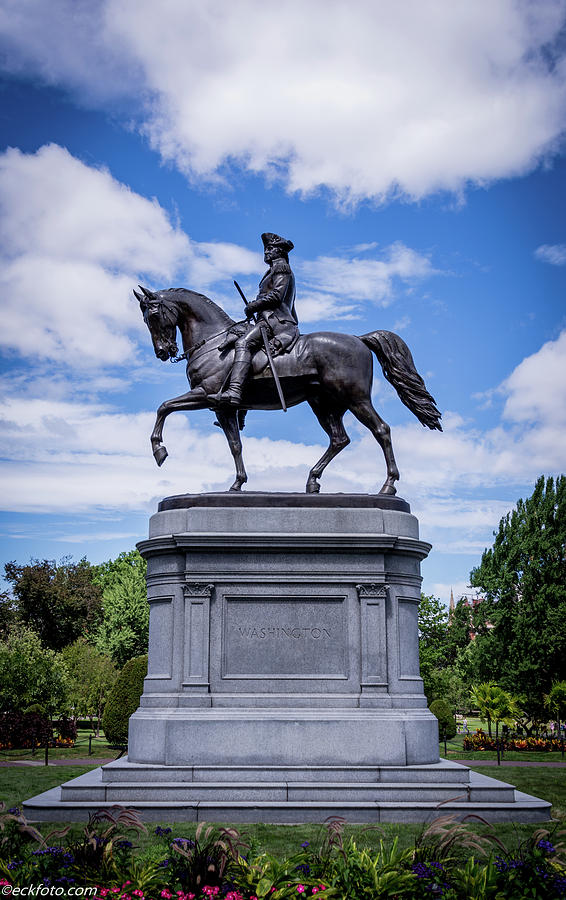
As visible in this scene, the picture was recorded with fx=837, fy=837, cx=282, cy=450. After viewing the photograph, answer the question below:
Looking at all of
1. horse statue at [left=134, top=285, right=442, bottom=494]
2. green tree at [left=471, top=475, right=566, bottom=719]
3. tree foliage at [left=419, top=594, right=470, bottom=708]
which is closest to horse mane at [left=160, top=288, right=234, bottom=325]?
horse statue at [left=134, top=285, right=442, bottom=494]

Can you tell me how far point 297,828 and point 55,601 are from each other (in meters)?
51.6

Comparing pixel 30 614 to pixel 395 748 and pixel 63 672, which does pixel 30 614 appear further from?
pixel 395 748

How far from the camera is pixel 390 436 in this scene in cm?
1421

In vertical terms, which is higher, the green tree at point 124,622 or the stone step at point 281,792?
the green tree at point 124,622

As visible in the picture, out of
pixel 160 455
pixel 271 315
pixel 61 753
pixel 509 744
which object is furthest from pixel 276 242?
pixel 509 744

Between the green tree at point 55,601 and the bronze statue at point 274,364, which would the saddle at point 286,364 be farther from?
the green tree at point 55,601

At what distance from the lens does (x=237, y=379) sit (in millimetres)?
13883

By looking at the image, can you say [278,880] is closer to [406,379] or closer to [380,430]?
[380,430]

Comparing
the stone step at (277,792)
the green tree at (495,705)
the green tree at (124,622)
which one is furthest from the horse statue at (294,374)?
the green tree at (124,622)

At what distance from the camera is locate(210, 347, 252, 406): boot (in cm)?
1384

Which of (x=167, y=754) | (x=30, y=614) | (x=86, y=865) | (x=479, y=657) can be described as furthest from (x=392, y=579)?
(x=30, y=614)

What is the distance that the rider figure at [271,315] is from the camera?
13.9 metres

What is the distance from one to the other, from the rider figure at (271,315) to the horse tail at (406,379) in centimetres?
160

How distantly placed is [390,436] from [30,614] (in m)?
50.5
